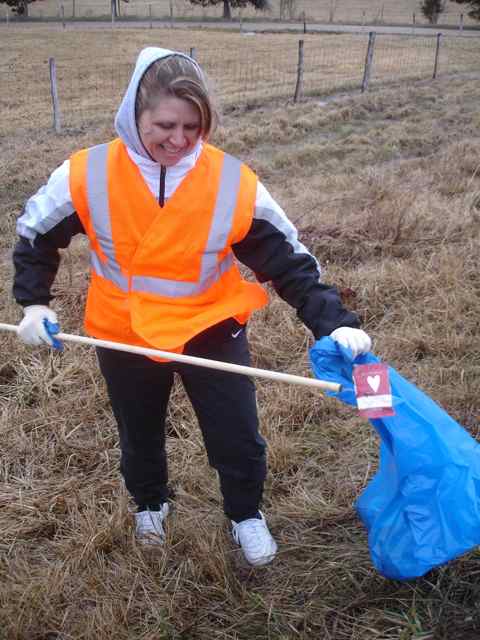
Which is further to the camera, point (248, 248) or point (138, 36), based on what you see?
point (138, 36)

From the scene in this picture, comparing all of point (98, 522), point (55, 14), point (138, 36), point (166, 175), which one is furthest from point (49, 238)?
point (55, 14)

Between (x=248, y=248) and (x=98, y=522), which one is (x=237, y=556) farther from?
(x=248, y=248)

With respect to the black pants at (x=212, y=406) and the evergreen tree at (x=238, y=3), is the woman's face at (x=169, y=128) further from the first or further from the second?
the evergreen tree at (x=238, y=3)

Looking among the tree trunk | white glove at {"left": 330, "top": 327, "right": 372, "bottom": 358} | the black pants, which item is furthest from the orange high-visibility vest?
the tree trunk

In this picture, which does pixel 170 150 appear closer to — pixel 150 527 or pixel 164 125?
pixel 164 125

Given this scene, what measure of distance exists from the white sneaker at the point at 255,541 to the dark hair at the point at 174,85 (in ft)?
4.51

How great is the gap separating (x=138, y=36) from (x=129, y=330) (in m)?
29.6

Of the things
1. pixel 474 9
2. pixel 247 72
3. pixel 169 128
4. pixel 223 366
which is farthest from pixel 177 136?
pixel 474 9

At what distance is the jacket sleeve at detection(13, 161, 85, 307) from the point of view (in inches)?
73.4

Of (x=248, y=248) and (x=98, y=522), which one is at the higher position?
(x=248, y=248)

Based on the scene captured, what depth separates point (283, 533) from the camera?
2375mm

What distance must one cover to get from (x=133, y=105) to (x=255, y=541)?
147 cm

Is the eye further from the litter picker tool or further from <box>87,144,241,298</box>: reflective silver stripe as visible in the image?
the litter picker tool

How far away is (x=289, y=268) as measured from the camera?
1.92 m
